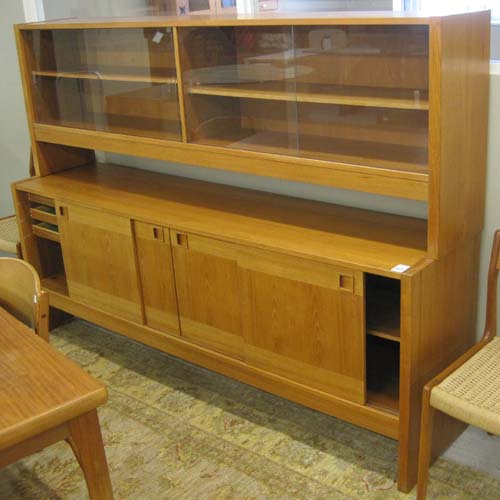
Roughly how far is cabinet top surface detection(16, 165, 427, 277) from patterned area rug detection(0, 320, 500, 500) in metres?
0.70

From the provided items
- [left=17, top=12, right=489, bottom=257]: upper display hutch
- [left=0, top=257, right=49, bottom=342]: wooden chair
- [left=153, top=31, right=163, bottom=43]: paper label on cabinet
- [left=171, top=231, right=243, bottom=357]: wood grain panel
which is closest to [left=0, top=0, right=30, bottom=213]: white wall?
[left=17, top=12, right=489, bottom=257]: upper display hutch

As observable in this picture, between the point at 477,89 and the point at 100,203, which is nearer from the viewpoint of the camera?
the point at 477,89

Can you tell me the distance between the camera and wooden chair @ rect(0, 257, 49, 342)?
2018 millimetres

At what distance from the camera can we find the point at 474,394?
2051 millimetres

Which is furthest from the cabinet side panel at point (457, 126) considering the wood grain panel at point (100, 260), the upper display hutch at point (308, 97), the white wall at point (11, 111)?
the white wall at point (11, 111)

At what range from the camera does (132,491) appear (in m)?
2.38

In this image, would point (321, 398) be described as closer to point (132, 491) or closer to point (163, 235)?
point (132, 491)

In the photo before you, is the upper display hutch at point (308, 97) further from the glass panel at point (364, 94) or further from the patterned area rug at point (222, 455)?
the patterned area rug at point (222, 455)

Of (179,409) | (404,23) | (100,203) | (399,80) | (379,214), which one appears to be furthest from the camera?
(100,203)

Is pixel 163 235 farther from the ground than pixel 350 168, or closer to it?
closer to it

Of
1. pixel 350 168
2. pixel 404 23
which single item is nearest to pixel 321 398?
pixel 350 168

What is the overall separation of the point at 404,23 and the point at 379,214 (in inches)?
31.8

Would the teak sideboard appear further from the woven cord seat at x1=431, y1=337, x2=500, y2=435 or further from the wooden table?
the wooden table

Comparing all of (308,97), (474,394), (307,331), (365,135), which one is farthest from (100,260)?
(474,394)
